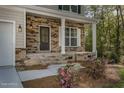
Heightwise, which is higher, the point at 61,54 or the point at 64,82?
the point at 61,54

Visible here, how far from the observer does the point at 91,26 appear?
14.4 m

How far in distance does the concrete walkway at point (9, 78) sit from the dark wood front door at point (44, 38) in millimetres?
3360

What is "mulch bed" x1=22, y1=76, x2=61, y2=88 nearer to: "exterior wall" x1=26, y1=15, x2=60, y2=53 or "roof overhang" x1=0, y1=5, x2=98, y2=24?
"roof overhang" x1=0, y1=5, x2=98, y2=24

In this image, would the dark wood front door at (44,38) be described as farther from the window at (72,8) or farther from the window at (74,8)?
the window at (74,8)

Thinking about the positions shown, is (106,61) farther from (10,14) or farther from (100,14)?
(10,14)

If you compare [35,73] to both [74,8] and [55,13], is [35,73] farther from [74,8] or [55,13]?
[74,8]

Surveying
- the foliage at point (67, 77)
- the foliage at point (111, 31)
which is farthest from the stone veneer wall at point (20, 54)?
the foliage at point (111, 31)

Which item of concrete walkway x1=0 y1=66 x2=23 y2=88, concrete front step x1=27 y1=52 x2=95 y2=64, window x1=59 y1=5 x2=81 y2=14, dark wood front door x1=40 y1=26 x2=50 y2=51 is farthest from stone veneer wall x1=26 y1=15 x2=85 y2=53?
concrete walkway x1=0 y1=66 x2=23 y2=88

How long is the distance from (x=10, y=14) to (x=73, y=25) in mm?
4788

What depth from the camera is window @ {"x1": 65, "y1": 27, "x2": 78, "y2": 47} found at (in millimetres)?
14188

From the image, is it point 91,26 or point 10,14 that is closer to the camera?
point 10,14

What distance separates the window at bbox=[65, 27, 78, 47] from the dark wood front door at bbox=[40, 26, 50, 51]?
1378 millimetres

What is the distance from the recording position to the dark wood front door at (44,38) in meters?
12.9
